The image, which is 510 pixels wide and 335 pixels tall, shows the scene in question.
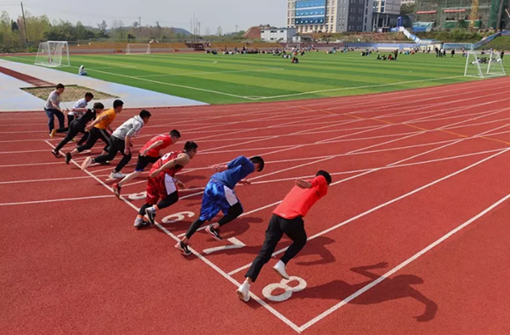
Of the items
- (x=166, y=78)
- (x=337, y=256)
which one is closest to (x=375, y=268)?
(x=337, y=256)

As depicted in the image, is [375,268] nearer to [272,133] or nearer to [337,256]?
[337,256]

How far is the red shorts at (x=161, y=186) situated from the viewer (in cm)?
682

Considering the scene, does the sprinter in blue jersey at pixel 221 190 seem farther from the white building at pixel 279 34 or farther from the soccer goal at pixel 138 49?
the white building at pixel 279 34

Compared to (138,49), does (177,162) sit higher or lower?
lower

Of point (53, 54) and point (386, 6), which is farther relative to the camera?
point (386, 6)

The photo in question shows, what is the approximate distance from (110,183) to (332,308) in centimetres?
627

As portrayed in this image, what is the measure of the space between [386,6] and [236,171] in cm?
20069

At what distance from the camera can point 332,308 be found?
5.00 metres

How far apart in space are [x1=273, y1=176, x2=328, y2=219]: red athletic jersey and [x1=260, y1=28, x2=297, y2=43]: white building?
462 ft

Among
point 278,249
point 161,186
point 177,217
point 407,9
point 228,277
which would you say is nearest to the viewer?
point 228,277

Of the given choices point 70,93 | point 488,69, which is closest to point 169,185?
point 70,93

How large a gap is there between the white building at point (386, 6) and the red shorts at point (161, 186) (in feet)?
648

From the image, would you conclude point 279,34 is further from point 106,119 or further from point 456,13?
point 106,119

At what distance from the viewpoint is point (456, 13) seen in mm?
138625
